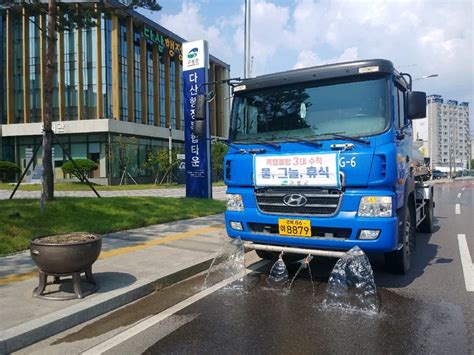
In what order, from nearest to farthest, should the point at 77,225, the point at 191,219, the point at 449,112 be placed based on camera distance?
the point at 77,225, the point at 191,219, the point at 449,112

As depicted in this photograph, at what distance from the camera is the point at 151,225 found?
1141 centimetres

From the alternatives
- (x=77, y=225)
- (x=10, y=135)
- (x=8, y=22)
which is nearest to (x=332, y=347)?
(x=77, y=225)

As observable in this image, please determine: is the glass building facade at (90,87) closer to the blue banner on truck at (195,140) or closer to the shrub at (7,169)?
the shrub at (7,169)

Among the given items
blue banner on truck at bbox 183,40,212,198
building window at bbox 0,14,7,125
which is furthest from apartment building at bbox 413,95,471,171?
blue banner on truck at bbox 183,40,212,198

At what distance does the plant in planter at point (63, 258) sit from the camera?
16.7 ft

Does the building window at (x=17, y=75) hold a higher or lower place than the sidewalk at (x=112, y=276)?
higher

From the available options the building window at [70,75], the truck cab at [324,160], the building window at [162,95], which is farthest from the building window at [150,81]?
the truck cab at [324,160]

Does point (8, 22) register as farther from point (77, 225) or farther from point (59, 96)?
point (77, 225)

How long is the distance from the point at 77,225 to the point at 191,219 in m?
3.74

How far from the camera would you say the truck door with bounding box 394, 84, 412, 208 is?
580cm

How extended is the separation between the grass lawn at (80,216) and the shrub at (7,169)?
90.4 ft

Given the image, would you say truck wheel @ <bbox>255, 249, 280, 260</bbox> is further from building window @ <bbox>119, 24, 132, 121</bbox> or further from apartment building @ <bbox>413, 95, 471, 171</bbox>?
apartment building @ <bbox>413, 95, 471, 171</bbox>

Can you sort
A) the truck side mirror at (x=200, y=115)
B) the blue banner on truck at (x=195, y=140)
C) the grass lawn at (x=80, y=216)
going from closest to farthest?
the truck side mirror at (x=200, y=115)
the grass lawn at (x=80, y=216)
the blue banner on truck at (x=195, y=140)

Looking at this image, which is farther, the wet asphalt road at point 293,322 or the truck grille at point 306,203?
the truck grille at point 306,203
